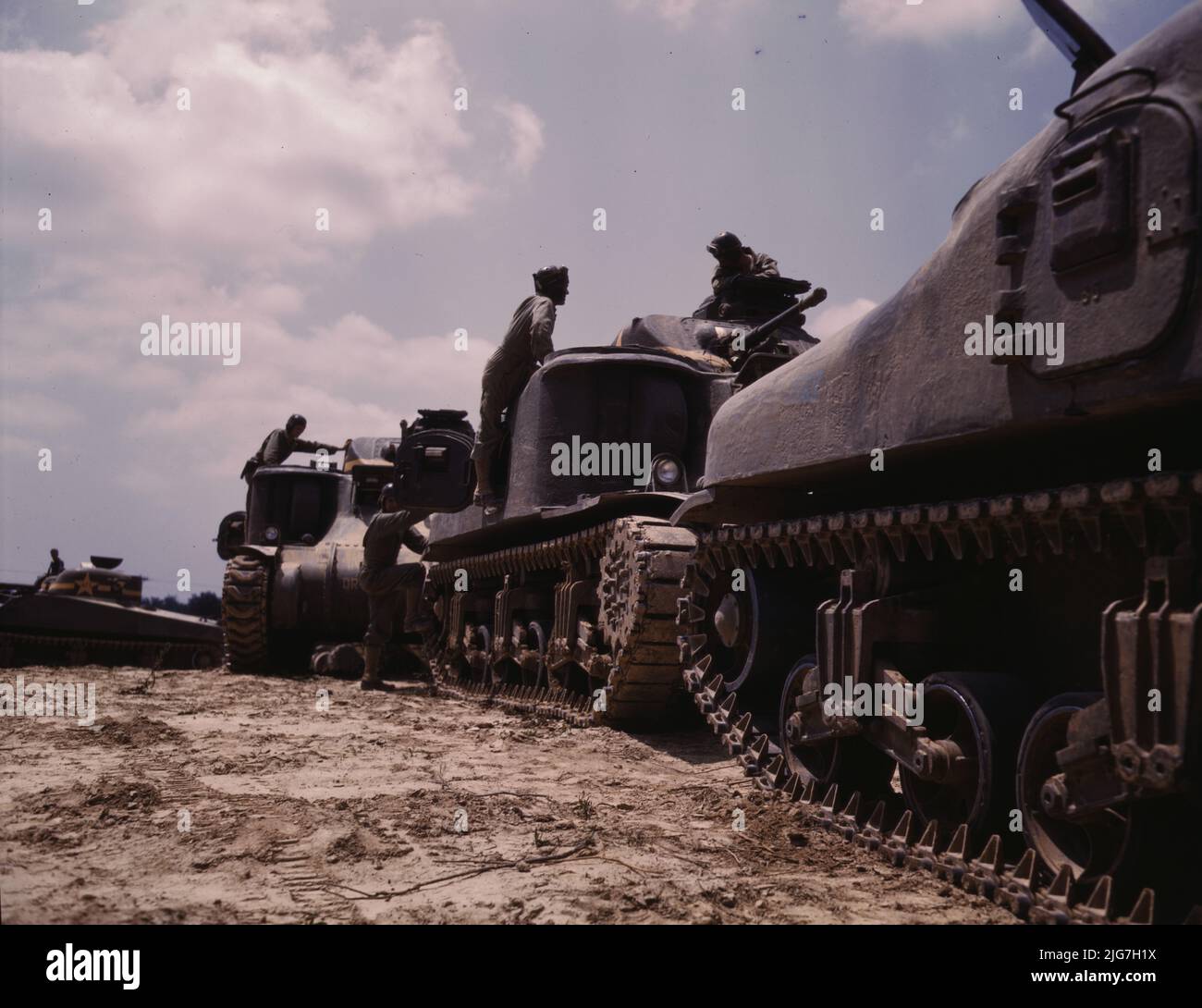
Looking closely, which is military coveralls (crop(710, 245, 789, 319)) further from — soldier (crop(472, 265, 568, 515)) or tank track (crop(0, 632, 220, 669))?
tank track (crop(0, 632, 220, 669))

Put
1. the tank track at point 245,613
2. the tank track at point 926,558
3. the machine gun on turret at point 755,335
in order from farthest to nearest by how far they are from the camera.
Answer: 1. the tank track at point 245,613
2. the machine gun on turret at point 755,335
3. the tank track at point 926,558

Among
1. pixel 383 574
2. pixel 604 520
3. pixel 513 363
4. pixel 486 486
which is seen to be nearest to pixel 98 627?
pixel 383 574

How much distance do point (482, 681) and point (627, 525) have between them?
4.25 m

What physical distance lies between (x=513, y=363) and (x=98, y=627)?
9.24m

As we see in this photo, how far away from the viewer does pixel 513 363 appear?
948 cm

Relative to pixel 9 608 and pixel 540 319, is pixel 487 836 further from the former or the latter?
pixel 9 608

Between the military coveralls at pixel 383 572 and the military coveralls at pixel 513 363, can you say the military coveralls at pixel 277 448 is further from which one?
the military coveralls at pixel 513 363

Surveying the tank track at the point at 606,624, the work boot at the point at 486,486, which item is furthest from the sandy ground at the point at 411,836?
the work boot at the point at 486,486

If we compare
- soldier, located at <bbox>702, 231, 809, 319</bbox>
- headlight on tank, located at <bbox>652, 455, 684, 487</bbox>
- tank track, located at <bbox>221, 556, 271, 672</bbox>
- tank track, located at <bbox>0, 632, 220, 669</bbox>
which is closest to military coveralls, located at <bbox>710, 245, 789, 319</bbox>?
soldier, located at <bbox>702, 231, 809, 319</bbox>

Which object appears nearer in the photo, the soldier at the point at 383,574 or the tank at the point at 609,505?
the tank at the point at 609,505

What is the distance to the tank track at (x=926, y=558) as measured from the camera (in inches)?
125

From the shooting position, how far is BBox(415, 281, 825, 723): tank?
7.21 m

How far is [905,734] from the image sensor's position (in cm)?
420

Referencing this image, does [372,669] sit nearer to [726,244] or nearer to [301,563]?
[301,563]
